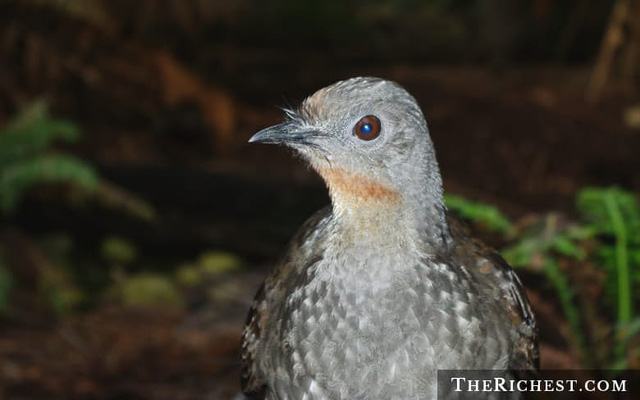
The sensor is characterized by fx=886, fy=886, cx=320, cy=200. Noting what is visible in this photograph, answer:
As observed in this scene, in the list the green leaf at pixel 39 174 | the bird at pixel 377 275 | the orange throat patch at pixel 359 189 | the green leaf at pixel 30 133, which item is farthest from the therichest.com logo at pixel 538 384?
the green leaf at pixel 30 133

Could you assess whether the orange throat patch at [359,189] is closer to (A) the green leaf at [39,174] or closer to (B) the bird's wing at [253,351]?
(B) the bird's wing at [253,351]

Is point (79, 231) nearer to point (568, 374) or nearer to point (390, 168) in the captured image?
point (568, 374)

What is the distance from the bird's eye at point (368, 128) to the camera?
2936 millimetres

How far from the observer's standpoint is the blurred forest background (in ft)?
16.4

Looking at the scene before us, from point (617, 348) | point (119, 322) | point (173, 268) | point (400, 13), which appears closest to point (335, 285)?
point (617, 348)

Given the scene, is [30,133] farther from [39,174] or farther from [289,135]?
[289,135]

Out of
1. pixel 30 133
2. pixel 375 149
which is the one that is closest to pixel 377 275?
pixel 375 149

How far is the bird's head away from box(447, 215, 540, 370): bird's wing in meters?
0.36

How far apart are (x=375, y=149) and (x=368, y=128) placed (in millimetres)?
73

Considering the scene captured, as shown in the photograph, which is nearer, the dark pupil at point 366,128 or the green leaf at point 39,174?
the dark pupil at point 366,128

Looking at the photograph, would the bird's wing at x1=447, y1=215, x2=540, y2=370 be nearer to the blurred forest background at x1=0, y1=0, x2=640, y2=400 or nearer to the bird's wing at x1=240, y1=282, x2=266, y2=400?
the bird's wing at x1=240, y1=282, x2=266, y2=400

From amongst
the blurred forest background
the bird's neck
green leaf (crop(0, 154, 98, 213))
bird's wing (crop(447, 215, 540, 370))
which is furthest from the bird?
green leaf (crop(0, 154, 98, 213))

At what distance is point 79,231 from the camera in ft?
24.2

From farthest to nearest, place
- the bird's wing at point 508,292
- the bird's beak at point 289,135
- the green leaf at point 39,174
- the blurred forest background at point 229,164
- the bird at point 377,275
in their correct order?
the green leaf at point 39,174 < the blurred forest background at point 229,164 < the bird's wing at point 508,292 < the bird's beak at point 289,135 < the bird at point 377,275
